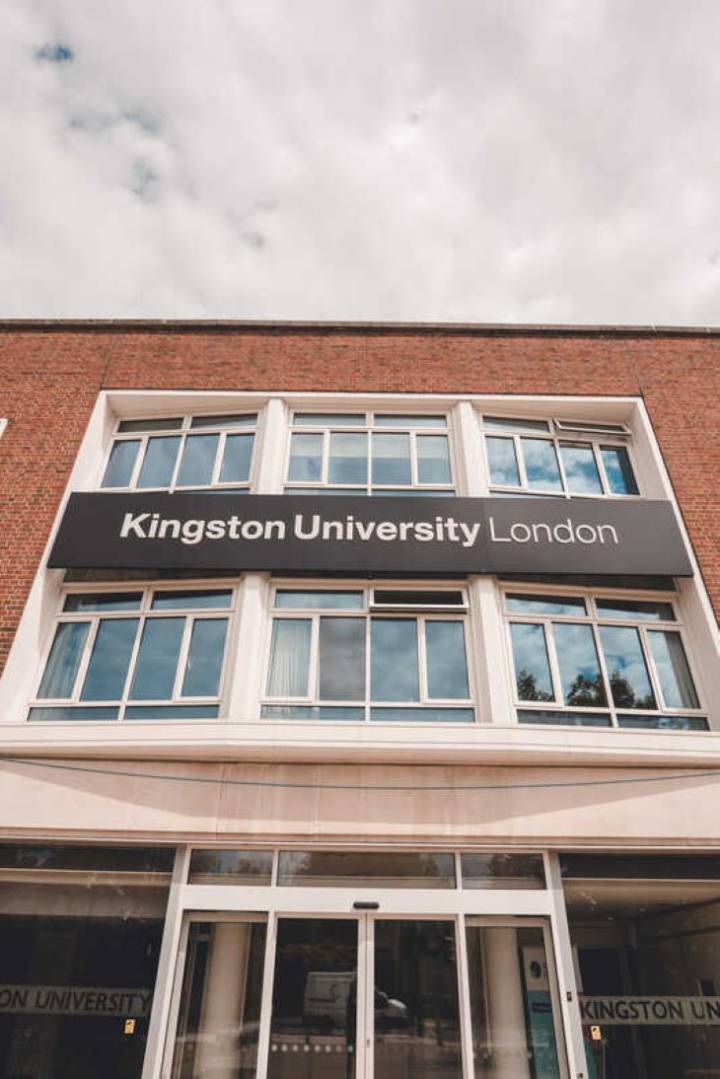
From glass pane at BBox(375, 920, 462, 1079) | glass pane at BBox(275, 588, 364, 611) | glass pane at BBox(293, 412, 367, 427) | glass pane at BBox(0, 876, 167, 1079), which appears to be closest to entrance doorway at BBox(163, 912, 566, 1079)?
glass pane at BBox(375, 920, 462, 1079)

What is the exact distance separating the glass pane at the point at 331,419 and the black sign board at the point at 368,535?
6.17 feet

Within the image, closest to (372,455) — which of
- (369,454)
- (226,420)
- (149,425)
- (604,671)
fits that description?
(369,454)

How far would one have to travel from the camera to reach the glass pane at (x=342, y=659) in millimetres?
7637

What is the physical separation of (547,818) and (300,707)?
304cm

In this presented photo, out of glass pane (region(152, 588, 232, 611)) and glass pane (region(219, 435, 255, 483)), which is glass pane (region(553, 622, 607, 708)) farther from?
glass pane (region(219, 435, 255, 483))

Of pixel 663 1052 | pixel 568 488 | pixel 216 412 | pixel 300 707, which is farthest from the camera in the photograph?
pixel 216 412

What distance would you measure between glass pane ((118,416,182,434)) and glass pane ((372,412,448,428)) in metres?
3.30

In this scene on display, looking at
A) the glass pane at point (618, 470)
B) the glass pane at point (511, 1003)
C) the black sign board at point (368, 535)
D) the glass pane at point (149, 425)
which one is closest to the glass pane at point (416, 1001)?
the glass pane at point (511, 1003)

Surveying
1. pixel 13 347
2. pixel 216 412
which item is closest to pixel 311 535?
pixel 216 412

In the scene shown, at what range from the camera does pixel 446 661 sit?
7914 mm

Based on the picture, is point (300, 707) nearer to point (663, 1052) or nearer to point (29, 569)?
point (29, 569)

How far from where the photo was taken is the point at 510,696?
760 centimetres

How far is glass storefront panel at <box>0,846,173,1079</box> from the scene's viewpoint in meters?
6.03

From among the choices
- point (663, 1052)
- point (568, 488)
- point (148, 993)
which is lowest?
point (663, 1052)
